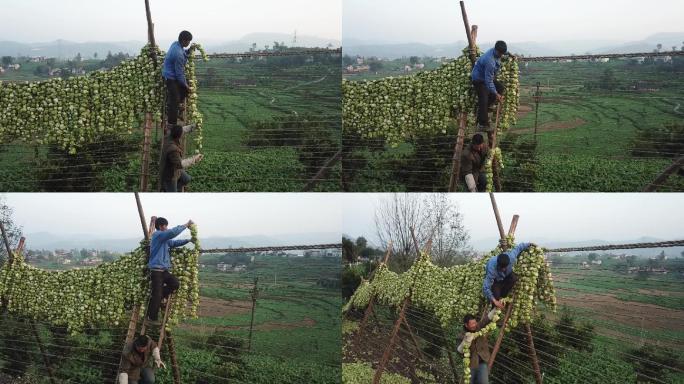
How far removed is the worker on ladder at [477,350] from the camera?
6477 millimetres

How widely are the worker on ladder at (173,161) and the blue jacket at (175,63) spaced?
0.53 m

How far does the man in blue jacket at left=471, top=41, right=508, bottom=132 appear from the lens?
6.88 metres

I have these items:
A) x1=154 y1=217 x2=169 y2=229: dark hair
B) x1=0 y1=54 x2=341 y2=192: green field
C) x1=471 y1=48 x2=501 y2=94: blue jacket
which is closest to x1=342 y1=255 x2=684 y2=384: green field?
x1=471 y1=48 x2=501 y2=94: blue jacket

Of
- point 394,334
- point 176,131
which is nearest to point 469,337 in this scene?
point 394,334

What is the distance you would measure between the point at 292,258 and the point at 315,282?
2.08ft

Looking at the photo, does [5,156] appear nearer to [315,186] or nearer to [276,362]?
[315,186]

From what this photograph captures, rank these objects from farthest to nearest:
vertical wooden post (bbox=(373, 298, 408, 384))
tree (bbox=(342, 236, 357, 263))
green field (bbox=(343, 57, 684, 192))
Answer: tree (bbox=(342, 236, 357, 263)), green field (bbox=(343, 57, 684, 192)), vertical wooden post (bbox=(373, 298, 408, 384))

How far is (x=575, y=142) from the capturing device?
36.8 feet

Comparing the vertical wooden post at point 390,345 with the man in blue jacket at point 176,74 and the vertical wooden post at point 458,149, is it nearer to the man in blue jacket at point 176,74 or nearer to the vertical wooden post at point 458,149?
the vertical wooden post at point 458,149

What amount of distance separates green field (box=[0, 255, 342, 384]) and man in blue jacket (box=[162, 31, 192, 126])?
7.05 ft

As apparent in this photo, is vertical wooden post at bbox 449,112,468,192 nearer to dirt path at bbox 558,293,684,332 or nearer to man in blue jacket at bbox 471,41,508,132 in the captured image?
man in blue jacket at bbox 471,41,508,132

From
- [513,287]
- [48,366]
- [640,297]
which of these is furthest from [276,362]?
[640,297]

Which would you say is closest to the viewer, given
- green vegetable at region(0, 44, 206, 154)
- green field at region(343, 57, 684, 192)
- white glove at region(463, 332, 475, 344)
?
white glove at region(463, 332, 475, 344)

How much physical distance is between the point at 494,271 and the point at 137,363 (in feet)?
12.8
